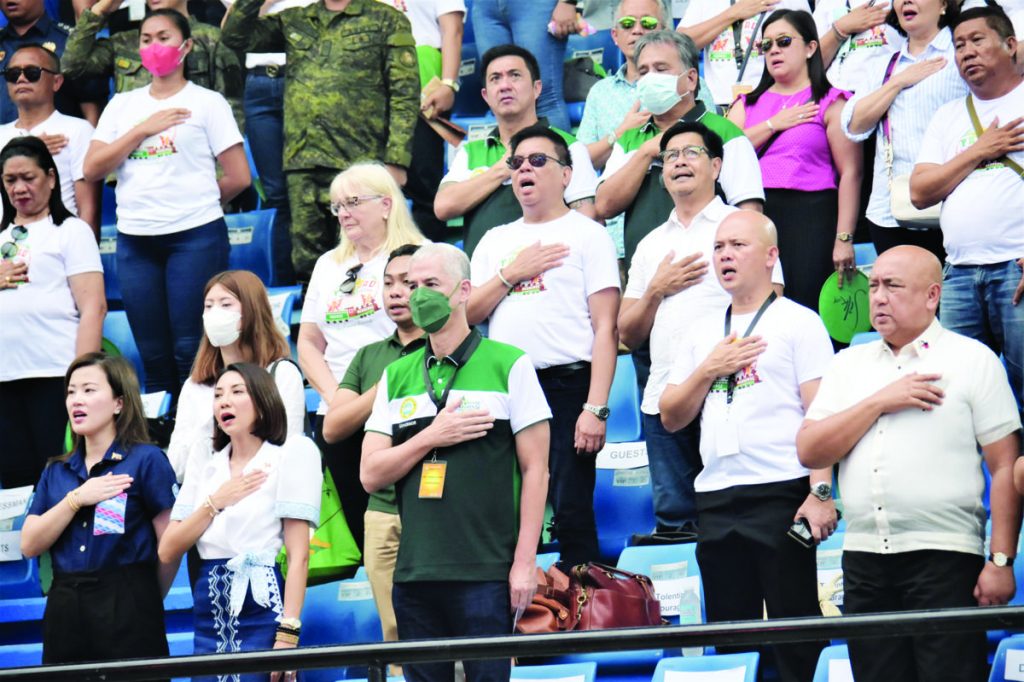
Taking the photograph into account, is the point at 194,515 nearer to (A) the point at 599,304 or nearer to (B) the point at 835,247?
(A) the point at 599,304

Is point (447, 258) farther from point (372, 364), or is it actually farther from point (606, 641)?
point (606, 641)

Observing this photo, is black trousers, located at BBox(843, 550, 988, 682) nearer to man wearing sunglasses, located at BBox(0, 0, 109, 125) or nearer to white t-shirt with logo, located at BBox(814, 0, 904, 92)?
white t-shirt with logo, located at BBox(814, 0, 904, 92)

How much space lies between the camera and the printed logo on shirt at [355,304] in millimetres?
5242

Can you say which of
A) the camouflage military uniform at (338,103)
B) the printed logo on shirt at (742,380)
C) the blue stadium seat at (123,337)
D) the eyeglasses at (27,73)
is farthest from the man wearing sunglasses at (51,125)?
the printed logo on shirt at (742,380)

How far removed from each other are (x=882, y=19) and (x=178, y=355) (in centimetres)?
303

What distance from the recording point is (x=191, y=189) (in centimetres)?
620

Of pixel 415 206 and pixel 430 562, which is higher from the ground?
pixel 415 206

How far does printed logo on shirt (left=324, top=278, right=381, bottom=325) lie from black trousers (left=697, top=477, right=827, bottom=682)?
1.50 meters

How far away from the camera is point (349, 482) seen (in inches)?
201

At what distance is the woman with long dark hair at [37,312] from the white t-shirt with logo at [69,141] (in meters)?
0.54

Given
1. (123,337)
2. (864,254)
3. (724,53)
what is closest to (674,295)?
(864,254)

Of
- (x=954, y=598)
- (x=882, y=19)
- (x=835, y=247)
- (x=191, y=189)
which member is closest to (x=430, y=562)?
(x=954, y=598)

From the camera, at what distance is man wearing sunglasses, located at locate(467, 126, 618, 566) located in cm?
486

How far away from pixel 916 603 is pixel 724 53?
3.33 m
